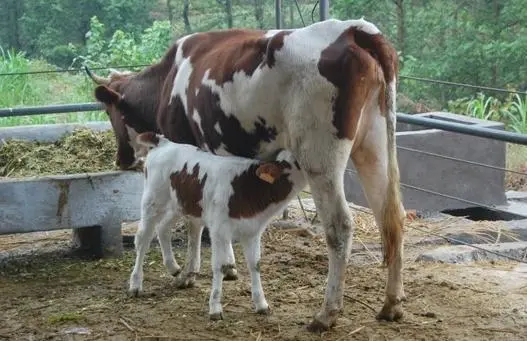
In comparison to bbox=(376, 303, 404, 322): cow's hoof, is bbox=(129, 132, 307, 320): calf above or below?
above

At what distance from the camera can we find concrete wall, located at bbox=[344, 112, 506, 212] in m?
8.03

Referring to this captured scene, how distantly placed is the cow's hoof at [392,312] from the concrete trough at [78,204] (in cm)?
217

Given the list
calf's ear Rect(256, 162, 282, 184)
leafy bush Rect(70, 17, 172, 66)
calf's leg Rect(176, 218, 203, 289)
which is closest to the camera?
calf's ear Rect(256, 162, 282, 184)

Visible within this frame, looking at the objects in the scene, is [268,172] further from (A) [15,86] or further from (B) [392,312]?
(A) [15,86]

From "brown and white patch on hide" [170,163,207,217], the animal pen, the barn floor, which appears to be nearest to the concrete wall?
the animal pen

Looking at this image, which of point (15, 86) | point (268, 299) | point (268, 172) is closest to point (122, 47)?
point (15, 86)

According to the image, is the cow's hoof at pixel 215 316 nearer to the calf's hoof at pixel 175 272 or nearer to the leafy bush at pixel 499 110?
the calf's hoof at pixel 175 272

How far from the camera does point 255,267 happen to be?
4918 mm

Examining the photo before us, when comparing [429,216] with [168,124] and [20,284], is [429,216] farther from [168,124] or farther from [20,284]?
[20,284]

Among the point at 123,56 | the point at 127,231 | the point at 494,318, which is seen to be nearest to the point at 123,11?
the point at 123,56

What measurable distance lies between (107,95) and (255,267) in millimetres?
2149

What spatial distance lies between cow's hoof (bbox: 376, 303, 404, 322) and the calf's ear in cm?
105

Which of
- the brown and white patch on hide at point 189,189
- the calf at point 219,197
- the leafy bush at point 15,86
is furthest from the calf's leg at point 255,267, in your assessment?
the leafy bush at point 15,86

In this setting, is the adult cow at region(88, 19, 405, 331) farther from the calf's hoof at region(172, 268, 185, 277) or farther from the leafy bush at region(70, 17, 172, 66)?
the leafy bush at region(70, 17, 172, 66)
